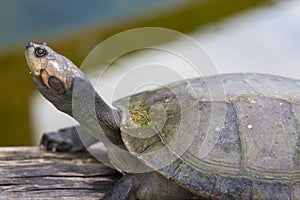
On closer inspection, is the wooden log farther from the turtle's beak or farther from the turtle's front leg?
the turtle's beak

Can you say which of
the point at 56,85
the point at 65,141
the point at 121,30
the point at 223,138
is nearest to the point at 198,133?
the point at 223,138

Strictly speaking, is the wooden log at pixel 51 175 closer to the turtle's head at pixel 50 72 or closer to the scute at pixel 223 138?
the scute at pixel 223 138

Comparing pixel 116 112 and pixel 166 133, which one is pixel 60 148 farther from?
pixel 166 133

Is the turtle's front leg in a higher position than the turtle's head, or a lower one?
lower

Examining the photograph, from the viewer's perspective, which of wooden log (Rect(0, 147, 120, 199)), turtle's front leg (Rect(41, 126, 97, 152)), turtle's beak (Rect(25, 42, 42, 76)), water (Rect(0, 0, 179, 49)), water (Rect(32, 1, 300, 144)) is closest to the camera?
turtle's beak (Rect(25, 42, 42, 76))

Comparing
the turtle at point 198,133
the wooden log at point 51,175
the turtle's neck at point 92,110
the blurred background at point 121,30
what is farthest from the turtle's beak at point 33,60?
the blurred background at point 121,30

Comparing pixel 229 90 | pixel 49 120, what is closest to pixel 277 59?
pixel 49 120

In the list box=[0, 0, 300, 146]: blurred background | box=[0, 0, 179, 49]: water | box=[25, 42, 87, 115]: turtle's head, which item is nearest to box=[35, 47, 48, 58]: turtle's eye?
box=[25, 42, 87, 115]: turtle's head

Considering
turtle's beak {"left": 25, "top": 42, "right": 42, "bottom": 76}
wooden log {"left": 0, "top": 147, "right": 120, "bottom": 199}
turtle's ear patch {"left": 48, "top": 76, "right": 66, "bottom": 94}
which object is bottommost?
wooden log {"left": 0, "top": 147, "right": 120, "bottom": 199}
